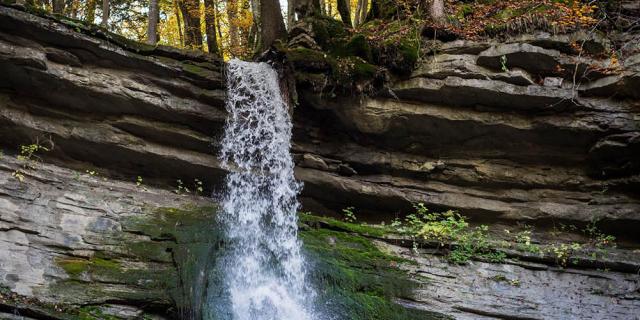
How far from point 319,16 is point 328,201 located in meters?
4.11

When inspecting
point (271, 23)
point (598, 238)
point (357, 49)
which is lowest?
point (598, 238)

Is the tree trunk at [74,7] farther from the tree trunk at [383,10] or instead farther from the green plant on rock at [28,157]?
the tree trunk at [383,10]

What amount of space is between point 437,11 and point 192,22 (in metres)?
9.44

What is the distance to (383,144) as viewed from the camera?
430 inches

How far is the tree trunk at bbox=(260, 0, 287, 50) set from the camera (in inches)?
460

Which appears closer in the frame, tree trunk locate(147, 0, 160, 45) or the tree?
tree trunk locate(147, 0, 160, 45)

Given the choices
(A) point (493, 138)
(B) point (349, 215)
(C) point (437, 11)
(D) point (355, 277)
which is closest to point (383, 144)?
(B) point (349, 215)

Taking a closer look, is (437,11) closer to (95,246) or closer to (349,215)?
(349,215)

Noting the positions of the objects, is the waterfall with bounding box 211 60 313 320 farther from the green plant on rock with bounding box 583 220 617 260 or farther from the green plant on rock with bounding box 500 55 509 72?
the green plant on rock with bounding box 583 220 617 260

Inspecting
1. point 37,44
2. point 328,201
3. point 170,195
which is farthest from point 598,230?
point 37,44

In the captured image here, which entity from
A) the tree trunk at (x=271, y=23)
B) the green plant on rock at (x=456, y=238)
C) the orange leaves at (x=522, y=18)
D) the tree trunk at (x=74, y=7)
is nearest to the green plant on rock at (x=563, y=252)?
the green plant on rock at (x=456, y=238)

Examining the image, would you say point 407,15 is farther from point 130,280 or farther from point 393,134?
point 130,280

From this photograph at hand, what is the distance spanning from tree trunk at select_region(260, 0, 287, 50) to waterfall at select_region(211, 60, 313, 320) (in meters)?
1.21

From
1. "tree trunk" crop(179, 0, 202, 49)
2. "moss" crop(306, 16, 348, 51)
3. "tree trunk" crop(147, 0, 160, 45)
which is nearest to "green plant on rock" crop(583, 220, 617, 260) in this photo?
"moss" crop(306, 16, 348, 51)
